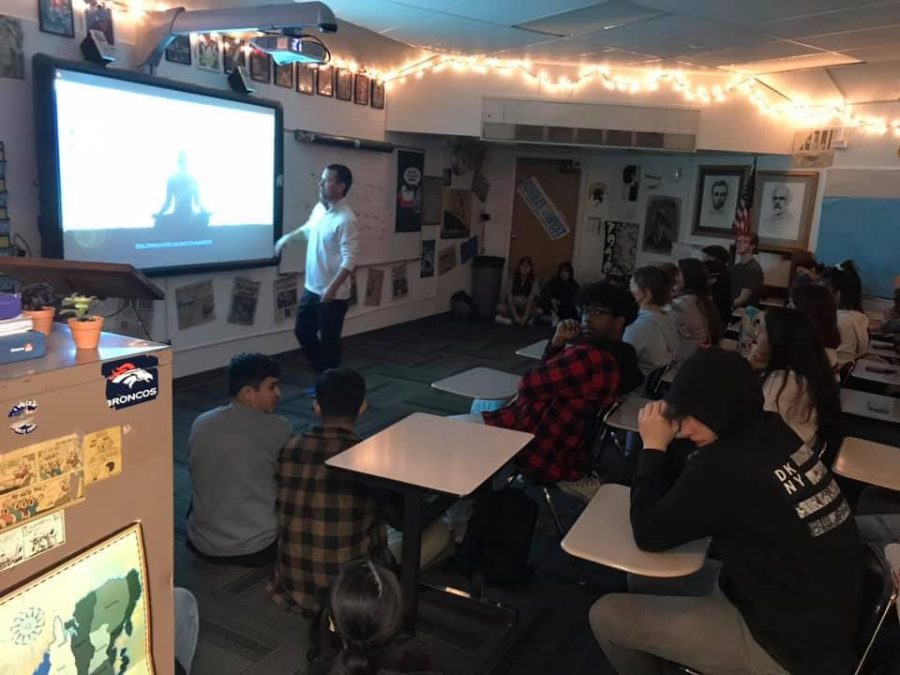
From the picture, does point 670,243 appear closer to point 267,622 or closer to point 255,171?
point 255,171

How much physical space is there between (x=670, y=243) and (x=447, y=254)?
2.48 m

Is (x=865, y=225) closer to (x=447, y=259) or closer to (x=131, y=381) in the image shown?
(x=447, y=259)

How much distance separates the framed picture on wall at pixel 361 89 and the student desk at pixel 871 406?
458cm

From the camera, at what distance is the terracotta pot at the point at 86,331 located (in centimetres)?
129

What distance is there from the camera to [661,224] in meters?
7.82

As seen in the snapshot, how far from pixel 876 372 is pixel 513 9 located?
118 inches

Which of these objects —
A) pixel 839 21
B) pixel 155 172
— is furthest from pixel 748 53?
pixel 155 172

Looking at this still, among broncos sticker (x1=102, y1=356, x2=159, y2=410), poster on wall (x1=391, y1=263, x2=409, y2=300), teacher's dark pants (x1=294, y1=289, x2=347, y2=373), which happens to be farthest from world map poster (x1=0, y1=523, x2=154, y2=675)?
poster on wall (x1=391, y1=263, x2=409, y2=300)

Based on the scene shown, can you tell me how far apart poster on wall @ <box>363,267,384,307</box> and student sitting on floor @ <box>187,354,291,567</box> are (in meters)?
4.23

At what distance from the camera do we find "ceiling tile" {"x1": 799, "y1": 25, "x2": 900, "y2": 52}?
14.4 feet

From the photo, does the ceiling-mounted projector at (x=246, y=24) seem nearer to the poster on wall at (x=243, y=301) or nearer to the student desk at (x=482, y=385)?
the poster on wall at (x=243, y=301)

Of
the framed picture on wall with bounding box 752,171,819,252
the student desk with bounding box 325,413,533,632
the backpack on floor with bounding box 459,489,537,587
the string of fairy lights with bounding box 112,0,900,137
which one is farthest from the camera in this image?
the framed picture on wall with bounding box 752,171,819,252

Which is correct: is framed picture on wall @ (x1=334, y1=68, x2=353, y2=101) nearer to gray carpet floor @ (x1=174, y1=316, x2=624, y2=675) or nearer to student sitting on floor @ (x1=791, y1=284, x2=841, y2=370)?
gray carpet floor @ (x1=174, y1=316, x2=624, y2=675)

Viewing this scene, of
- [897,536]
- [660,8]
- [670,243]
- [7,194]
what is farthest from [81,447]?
[670,243]
